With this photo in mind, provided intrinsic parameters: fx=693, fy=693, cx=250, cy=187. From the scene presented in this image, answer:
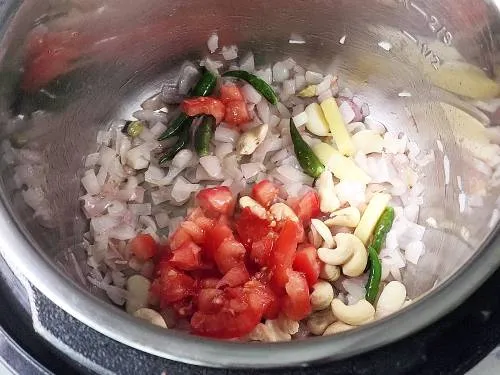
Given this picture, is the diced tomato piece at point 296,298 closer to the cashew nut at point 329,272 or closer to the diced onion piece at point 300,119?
the cashew nut at point 329,272

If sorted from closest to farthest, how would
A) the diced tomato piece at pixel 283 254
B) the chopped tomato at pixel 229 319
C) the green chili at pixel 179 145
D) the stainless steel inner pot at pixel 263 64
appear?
the stainless steel inner pot at pixel 263 64, the chopped tomato at pixel 229 319, the diced tomato piece at pixel 283 254, the green chili at pixel 179 145

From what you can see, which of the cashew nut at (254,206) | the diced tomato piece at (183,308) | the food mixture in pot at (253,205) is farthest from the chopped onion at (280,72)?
the diced tomato piece at (183,308)

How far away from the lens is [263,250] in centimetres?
112

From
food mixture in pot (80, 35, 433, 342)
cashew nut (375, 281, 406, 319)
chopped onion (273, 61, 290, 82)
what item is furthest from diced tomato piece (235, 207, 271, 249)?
chopped onion (273, 61, 290, 82)

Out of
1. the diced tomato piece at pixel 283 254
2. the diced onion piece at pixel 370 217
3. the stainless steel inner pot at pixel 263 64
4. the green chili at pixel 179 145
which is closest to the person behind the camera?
the stainless steel inner pot at pixel 263 64

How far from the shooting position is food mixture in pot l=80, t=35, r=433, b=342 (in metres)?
1.09

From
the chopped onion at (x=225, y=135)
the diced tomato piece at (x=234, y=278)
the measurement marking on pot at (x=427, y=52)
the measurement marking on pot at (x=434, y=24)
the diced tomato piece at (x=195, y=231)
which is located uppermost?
the measurement marking on pot at (x=434, y=24)

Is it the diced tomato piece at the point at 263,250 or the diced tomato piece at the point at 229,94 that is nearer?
the diced tomato piece at the point at 263,250

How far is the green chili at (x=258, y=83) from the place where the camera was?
1328 mm

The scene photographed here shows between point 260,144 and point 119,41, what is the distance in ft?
1.04

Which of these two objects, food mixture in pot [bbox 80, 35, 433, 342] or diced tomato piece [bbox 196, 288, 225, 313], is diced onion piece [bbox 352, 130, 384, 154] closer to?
food mixture in pot [bbox 80, 35, 433, 342]

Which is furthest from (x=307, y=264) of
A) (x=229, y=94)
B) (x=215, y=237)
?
(x=229, y=94)

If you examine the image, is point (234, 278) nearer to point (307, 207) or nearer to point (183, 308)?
point (183, 308)

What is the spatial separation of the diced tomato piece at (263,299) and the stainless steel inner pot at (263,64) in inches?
9.4
